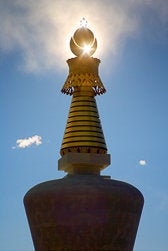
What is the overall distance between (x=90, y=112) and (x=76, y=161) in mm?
5130

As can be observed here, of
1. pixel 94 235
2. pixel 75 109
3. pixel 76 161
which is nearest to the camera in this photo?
pixel 94 235

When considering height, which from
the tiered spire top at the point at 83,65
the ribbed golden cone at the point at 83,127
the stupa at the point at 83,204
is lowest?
the stupa at the point at 83,204

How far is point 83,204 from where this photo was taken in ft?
133

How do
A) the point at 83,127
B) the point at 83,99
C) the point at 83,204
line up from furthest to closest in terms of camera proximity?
the point at 83,99 < the point at 83,127 < the point at 83,204

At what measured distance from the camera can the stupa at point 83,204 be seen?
4047 centimetres

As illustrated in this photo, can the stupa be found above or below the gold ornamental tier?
below

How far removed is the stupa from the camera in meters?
40.5

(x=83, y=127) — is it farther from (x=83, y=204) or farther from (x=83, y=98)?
(x=83, y=204)

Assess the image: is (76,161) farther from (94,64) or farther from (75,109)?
(94,64)

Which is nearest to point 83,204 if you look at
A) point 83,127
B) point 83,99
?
point 83,127

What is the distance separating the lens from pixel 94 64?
4825 cm

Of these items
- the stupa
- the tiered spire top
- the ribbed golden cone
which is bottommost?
the stupa

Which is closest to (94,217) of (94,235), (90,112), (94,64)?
(94,235)

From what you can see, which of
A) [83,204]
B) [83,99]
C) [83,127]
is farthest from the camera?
[83,99]
